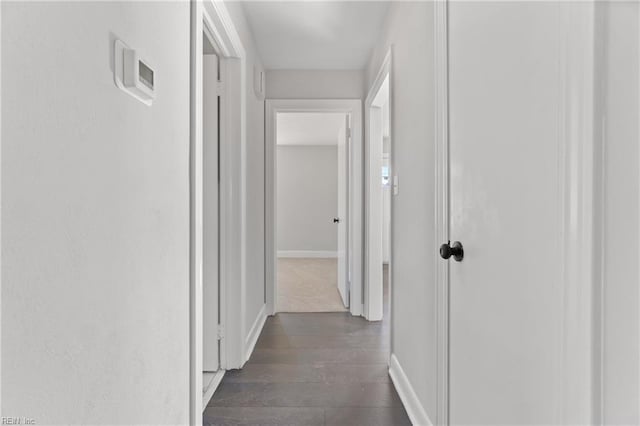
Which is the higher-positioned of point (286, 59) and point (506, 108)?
point (286, 59)

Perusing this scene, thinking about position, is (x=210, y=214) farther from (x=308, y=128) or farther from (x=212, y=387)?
(x=308, y=128)

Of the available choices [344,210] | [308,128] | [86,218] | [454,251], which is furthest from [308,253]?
[86,218]

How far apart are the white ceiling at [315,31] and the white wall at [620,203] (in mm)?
2165

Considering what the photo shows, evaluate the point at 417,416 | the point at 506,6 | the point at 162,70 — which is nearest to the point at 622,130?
the point at 506,6

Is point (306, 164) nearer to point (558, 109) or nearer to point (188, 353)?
point (188, 353)

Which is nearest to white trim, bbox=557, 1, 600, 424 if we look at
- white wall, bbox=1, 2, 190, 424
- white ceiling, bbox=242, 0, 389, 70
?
white wall, bbox=1, 2, 190, 424

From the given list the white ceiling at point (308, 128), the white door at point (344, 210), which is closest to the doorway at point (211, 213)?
the white door at point (344, 210)

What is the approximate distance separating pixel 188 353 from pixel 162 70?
0.98 m

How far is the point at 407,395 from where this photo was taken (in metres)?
1.92

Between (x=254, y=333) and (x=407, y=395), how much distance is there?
135cm

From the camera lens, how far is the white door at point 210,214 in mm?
2279

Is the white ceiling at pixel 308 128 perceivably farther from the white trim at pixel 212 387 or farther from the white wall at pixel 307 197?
the white trim at pixel 212 387

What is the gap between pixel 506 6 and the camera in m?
0.92

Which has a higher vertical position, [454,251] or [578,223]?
[578,223]
